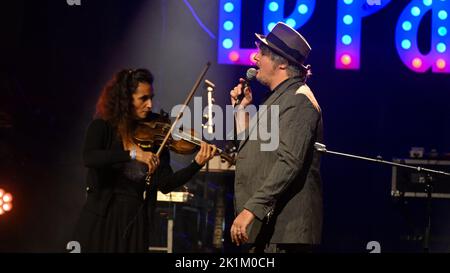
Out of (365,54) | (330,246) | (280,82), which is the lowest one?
(330,246)

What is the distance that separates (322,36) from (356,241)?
224 centimetres

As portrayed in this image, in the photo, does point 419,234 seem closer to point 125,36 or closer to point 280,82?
point 125,36

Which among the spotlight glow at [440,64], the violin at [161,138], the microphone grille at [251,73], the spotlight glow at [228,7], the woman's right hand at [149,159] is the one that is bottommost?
the woman's right hand at [149,159]

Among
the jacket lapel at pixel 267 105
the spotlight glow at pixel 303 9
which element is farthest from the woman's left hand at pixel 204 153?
the spotlight glow at pixel 303 9

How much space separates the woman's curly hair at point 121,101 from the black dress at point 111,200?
2.2 inches

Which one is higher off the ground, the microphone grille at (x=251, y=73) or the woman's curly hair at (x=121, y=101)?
the microphone grille at (x=251, y=73)

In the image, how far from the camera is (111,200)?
15.2 ft

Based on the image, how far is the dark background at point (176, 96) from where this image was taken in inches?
321

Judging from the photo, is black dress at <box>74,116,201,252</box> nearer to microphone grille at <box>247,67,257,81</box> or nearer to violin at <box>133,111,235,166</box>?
violin at <box>133,111,235,166</box>

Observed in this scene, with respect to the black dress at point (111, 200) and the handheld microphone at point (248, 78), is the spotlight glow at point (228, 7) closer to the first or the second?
the handheld microphone at point (248, 78)

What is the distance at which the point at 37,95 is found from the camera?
827 cm
